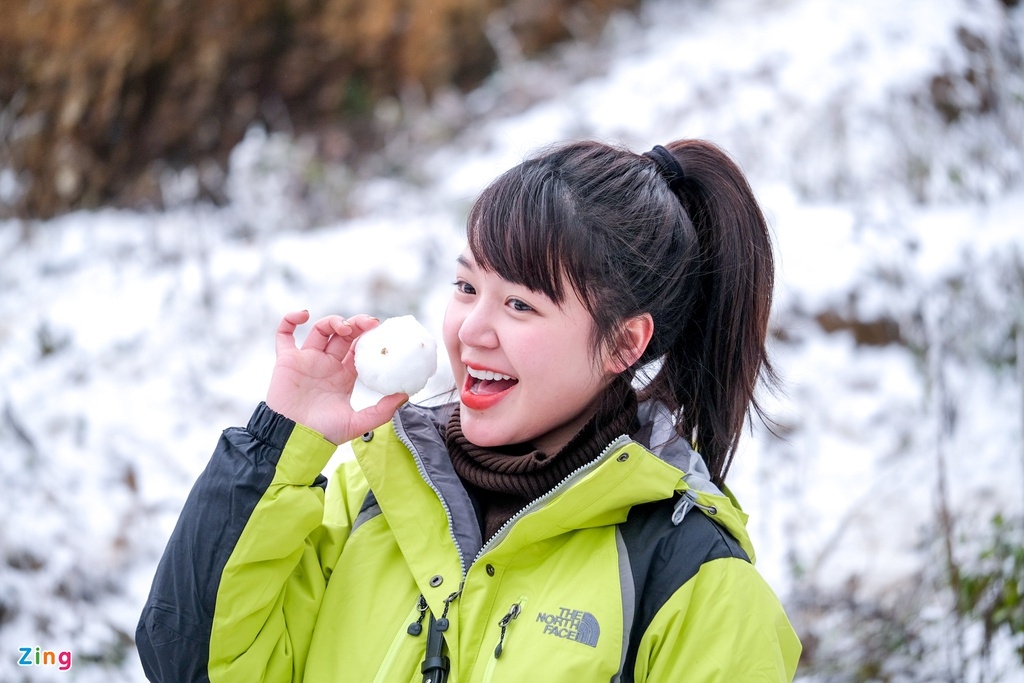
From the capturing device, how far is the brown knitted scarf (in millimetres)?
1673

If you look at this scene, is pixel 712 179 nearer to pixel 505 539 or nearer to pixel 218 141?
pixel 505 539

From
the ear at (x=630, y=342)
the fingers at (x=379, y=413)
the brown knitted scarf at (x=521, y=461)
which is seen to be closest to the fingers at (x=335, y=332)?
the fingers at (x=379, y=413)

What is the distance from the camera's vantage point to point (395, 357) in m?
1.70

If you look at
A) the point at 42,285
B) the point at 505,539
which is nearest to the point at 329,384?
the point at 505,539

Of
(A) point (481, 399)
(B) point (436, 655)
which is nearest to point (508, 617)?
(B) point (436, 655)

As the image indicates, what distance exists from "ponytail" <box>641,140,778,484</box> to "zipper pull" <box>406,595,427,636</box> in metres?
0.63

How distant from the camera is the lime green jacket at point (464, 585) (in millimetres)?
1516

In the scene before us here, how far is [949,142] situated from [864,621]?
104 inches

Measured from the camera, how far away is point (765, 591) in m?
1.61

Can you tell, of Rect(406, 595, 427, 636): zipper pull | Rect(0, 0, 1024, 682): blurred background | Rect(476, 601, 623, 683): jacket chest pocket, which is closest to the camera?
Rect(476, 601, 623, 683): jacket chest pocket

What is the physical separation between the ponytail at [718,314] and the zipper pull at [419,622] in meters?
0.63

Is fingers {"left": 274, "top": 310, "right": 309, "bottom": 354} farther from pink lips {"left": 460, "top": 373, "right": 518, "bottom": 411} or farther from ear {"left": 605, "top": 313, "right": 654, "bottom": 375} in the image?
ear {"left": 605, "top": 313, "right": 654, "bottom": 375}

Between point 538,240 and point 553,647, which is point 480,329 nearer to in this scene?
point 538,240

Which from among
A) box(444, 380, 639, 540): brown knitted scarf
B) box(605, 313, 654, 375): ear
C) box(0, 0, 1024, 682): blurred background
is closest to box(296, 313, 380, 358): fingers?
box(444, 380, 639, 540): brown knitted scarf
